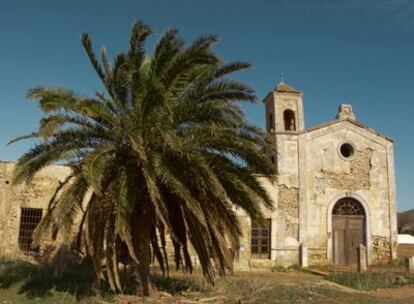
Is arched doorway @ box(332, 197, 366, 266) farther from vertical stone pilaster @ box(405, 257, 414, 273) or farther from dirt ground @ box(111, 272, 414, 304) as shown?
dirt ground @ box(111, 272, 414, 304)

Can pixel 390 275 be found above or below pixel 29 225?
below

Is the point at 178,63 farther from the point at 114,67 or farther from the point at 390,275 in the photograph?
the point at 390,275

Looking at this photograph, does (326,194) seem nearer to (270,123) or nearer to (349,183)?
(349,183)

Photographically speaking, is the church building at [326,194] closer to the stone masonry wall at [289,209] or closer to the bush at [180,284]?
the stone masonry wall at [289,209]

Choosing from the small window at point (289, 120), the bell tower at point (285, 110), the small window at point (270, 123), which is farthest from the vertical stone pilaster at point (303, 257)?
the small window at point (270, 123)

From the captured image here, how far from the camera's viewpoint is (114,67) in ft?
37.8

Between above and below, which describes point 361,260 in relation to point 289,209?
below

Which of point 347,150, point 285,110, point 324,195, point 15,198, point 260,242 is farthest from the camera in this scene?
point 285,110

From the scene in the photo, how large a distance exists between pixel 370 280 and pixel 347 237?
6697 millimetres

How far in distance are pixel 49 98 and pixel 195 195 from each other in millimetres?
4088

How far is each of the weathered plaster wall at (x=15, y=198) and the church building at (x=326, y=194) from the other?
8.91m

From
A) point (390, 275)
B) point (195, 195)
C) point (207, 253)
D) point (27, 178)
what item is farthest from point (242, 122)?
point (390, 275)

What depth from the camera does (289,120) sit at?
83.7 feet

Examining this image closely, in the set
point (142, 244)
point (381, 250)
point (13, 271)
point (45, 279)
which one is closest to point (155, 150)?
point (142, 244)
